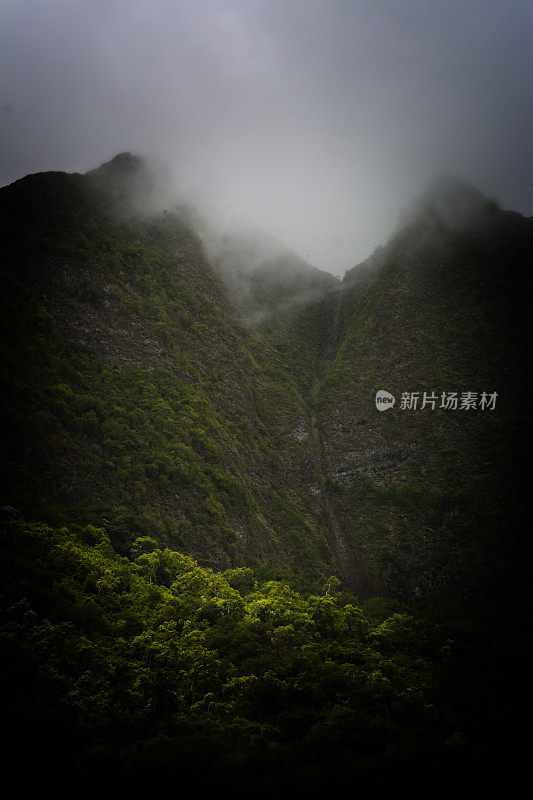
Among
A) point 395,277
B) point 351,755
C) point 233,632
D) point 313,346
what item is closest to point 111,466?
point 233,632

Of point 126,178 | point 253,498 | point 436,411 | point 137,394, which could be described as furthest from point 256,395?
point 126,178

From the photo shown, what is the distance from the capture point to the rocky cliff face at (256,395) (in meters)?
30.1

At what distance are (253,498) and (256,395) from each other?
62.9ft

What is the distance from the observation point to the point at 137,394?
3741 cm

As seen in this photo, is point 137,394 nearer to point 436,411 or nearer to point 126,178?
point 436,411

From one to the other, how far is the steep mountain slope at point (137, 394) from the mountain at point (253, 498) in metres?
0.30

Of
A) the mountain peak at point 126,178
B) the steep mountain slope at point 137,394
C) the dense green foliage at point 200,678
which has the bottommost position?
the dense green foliage at point 200,678

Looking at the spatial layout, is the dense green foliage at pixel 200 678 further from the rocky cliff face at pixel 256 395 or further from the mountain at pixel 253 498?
the rocky cliff face at pixel 256 395

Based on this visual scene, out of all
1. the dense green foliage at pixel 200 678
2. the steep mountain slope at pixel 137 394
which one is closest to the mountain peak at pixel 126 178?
the steep mountain slope at pixel 137 394

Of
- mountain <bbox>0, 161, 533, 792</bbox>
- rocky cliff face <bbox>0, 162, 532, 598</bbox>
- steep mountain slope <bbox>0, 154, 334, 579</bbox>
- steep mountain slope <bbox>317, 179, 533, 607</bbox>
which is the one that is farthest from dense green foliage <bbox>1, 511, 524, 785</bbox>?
steep mountain slope <bbox>317, 179, 533, 607</bbox>

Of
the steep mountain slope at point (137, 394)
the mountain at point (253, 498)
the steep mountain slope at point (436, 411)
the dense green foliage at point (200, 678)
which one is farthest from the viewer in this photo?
the steep mountain slope at point (436, 411)

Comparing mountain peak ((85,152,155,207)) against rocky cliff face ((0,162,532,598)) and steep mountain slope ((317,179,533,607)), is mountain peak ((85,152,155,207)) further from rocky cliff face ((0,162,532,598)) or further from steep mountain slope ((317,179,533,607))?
steep mountain slope ((317,179,533,607))

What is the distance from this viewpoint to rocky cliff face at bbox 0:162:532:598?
98.8 feet

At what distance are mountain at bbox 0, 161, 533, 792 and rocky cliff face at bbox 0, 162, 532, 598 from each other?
13.2 inches
